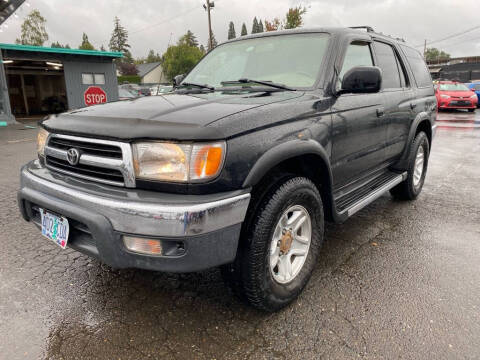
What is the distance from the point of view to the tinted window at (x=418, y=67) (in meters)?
4.24

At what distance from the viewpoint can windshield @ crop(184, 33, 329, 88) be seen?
2.76 metres

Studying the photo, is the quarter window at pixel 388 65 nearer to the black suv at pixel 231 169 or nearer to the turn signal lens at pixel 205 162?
the black suv at pixel 231 169

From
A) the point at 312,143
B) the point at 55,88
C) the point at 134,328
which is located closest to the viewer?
the point at 134,328

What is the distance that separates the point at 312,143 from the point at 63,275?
211cm

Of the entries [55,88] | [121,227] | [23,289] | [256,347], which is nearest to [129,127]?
[121,227]

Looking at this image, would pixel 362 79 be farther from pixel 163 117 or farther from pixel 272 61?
pixel 163 117

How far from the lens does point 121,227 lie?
5.79ft

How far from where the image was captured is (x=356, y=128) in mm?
2887

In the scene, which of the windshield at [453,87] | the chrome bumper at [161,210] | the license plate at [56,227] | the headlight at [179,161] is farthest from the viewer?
the windshield at [453,87]

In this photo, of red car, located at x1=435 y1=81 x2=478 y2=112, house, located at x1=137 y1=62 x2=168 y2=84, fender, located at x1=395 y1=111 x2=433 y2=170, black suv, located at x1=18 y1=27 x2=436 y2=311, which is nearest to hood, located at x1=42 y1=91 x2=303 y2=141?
black suv, located at x1=18 y1=27 x2=436 y2=311

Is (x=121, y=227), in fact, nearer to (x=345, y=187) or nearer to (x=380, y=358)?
(x=380, y=358)

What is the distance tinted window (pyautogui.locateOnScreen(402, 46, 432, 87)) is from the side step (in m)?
1.25

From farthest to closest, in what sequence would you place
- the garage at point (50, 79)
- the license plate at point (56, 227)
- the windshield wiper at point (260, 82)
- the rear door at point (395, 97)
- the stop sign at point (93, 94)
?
the stop sign at point (93, 94)
the garage at point (50, 79)
the rear door at point (395, 97)
the windshield wiper at point (260, 82)
the license plate at point (56, 227)

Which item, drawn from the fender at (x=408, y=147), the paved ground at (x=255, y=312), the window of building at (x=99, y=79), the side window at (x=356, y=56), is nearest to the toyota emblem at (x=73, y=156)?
the paved ground at (x=255, y=312)
